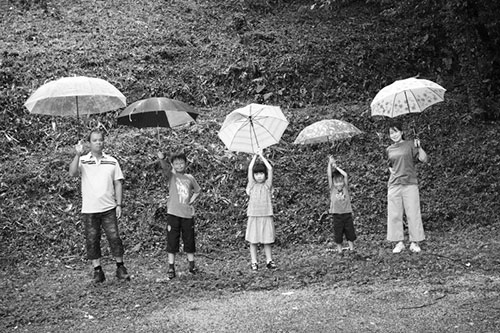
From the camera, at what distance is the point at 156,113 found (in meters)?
7.40

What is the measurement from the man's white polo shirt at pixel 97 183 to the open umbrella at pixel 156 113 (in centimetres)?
56

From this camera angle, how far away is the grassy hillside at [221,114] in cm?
987

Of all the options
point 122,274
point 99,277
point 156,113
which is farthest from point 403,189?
point 99,277

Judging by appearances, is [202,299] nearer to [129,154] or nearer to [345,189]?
[345,189]

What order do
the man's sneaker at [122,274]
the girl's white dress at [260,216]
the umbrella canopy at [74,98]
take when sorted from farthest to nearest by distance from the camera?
the girl's white dress at [260,216]
the man's sneaker at [122,274]
the umbrella canopy at [74,98]

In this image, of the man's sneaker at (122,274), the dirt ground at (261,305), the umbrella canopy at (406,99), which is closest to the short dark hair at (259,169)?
the dirt ground at (261,305)

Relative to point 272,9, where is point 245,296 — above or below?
below

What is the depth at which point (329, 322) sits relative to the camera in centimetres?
540

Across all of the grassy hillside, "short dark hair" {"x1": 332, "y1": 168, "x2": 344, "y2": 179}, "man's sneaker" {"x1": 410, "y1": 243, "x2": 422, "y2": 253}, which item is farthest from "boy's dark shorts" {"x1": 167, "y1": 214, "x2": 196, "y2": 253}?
"man's sneaker" {"x1": 410, "y1": 243, "x2": 422, "y2": 253}

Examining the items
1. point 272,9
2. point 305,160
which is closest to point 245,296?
point 305,160

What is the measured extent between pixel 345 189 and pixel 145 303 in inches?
125

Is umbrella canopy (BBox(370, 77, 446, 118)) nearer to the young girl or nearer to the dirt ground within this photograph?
the young girl

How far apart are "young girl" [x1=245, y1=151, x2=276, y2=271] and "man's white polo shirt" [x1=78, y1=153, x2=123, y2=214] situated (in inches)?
65.5

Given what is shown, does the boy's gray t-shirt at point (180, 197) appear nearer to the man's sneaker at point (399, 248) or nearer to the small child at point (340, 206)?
the small child at point (340, 206)
